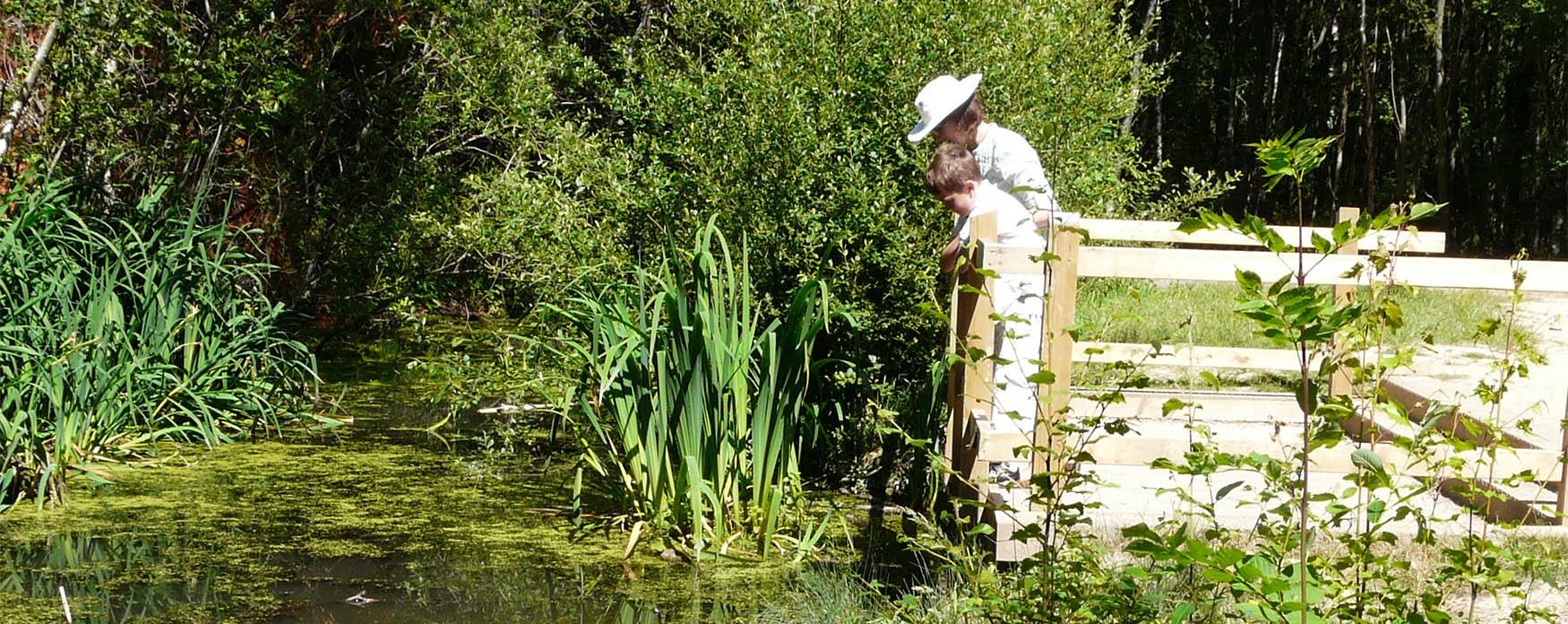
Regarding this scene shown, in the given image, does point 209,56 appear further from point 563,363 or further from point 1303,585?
point 1303,585

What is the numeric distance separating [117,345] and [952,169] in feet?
11.8

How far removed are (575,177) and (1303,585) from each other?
17.0 feet

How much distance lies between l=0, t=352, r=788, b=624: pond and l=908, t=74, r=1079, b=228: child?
58.7 inches

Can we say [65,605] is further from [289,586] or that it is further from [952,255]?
[952,255]

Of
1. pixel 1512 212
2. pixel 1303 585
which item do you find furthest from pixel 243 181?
pixel 1512 212

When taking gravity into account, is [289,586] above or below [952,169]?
below

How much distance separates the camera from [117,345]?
623 cm

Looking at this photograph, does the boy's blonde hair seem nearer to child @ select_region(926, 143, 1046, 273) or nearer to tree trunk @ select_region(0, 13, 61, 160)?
child @ select_region(926, 143, 1046, 273)

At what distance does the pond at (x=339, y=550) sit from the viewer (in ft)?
14.2

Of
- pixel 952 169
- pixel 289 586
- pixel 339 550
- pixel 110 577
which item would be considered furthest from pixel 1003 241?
pixel 110 577

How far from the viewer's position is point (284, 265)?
9.09 m

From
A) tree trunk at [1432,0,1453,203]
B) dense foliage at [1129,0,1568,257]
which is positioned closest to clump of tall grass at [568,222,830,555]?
dense foliage at [1129,0,1568,257]

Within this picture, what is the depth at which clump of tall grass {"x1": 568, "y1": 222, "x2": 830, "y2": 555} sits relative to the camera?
4.71 metres

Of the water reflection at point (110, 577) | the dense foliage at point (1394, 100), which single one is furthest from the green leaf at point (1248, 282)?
the dense foliage at point (1394, 100)
